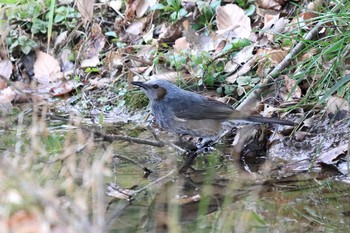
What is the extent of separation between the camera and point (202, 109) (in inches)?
241

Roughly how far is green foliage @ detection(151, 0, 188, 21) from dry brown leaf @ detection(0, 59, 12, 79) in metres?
1.85

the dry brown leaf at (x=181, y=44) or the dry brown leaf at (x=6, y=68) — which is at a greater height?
the dry brown leaf at (x=181, y=44)

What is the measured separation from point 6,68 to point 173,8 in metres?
2.12

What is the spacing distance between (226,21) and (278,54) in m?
1.16

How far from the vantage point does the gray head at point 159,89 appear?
245 inches

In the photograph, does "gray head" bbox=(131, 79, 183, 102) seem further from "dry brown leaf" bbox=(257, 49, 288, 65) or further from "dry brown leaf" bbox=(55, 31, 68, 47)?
"dry brown leaf" bbox=(55, 31, 68, 47)

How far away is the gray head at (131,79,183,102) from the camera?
6.23m

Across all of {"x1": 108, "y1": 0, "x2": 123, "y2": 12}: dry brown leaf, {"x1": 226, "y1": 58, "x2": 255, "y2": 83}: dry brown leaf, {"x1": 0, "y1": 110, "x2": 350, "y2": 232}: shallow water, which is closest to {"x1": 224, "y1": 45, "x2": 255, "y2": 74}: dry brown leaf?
{"x1": 226, "y1": 58, "x2": 255, "y2": 83}: dry brown leaf

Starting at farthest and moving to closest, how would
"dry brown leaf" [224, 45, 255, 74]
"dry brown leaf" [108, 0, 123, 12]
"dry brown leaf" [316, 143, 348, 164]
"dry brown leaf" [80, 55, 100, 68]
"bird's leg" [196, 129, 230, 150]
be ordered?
"dry brown leaf" [108, 0, 123, 12]
"dry brown leaf" [80, 55, 100, 68]
"dry brown leaf" [224, 45, 255, 74]
"bird's leg" [196, 129, 230, 150]
"dry brown leaf" [316, 143, 348, 164]

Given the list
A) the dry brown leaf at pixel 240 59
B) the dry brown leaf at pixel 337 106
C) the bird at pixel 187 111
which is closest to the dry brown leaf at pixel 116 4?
the dry brown leaf at pixel 240 59

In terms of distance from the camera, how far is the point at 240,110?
236 inches

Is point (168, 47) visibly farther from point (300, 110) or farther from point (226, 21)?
point (300, 110)

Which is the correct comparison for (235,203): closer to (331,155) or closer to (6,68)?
(331,155)

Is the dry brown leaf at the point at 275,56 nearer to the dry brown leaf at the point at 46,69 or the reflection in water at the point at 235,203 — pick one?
the reflection in water at the point at 235,203
